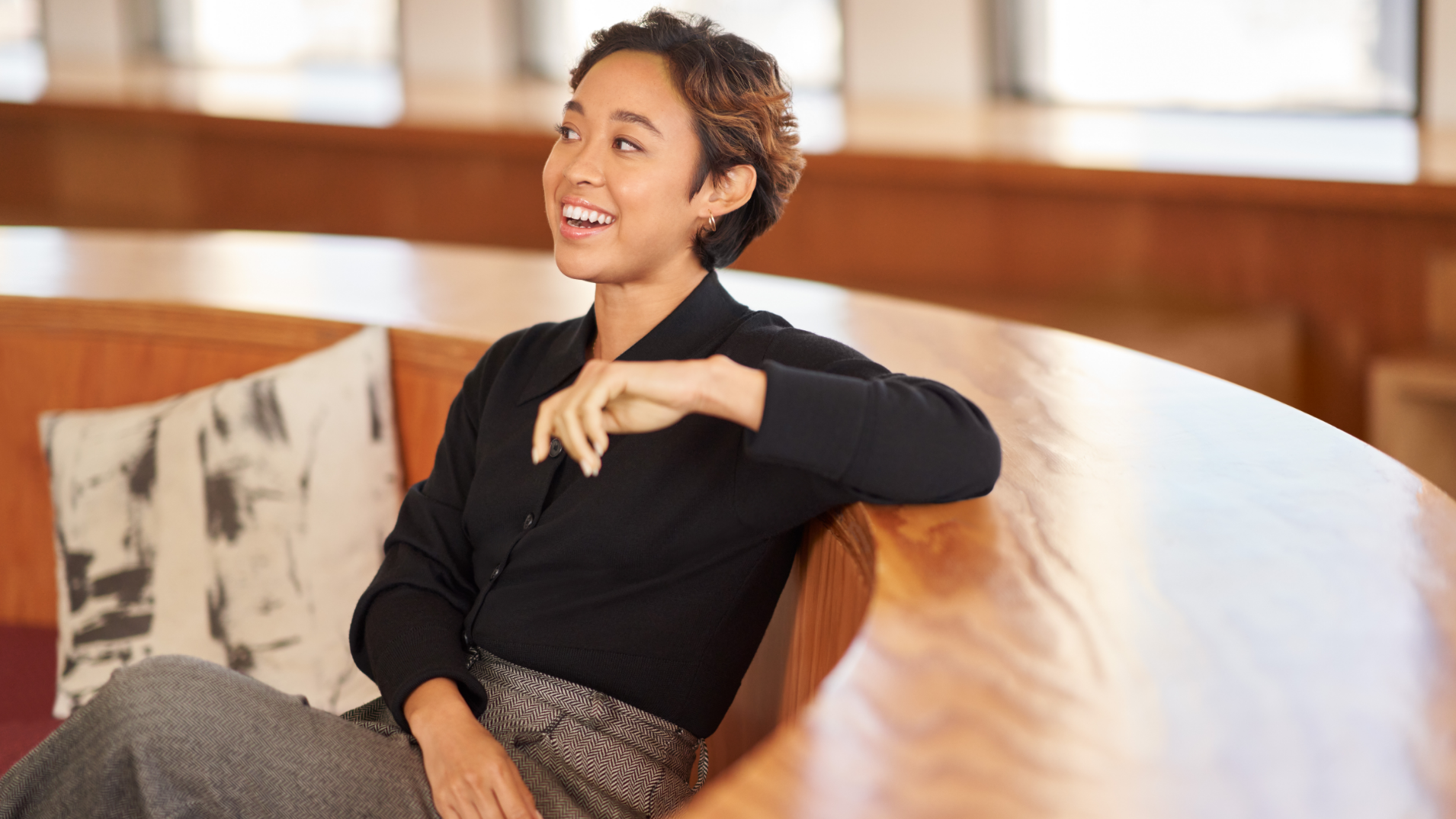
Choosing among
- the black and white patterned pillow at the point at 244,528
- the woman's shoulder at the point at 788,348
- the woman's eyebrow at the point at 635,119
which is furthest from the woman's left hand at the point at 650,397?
the black and white patterned pillow at the point at 244,528

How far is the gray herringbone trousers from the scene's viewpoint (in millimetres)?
1028

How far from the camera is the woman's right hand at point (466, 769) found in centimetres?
112

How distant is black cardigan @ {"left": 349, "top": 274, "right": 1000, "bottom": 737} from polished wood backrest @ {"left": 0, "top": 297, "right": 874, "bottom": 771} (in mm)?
478

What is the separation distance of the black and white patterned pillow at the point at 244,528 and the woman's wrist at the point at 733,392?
923 mm

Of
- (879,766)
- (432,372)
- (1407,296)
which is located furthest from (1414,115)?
(879,766)

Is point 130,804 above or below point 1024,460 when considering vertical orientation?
below

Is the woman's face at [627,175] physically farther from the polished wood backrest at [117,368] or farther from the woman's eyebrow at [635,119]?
the polished wood backrest at [117,368]

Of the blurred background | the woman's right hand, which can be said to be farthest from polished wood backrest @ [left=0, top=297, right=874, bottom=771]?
the blurred background

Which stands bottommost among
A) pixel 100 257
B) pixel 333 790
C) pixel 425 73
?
pixel 333 790

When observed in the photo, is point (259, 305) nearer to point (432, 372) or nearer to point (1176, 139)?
point (432, 372)

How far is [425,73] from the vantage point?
208 inches

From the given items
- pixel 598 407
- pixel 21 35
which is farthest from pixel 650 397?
pixel 21 35

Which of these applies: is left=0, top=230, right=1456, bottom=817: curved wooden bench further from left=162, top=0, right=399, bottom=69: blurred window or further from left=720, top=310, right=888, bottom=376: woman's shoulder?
left=162, top=0, right=399, bottom=69: blurred window

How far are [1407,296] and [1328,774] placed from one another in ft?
7.32
